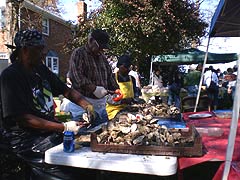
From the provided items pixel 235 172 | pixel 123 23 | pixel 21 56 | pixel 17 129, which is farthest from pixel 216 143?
pixel 123 23

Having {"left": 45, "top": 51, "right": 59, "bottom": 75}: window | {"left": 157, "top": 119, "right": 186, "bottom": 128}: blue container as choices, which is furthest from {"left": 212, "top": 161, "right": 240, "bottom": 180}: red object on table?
{"left": 45, "top": 51, "right": 59, "bottom": 75}: window

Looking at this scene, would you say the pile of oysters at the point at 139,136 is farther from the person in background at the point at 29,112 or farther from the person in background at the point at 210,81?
the person in background at the point at 210,81

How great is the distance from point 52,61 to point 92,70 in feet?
58.5

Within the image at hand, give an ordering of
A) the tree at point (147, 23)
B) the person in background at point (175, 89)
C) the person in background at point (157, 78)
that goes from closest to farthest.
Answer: the tree at point (147, 23) < the person in background at point (175, 89) < the person in background at point (157, 78)

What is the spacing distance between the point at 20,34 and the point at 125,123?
101cm

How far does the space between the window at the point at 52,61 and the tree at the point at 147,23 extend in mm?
10015

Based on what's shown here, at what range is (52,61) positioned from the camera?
20.5m

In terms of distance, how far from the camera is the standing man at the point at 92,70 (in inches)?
120

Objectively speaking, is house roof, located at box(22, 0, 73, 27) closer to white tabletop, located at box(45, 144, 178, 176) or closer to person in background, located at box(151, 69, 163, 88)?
person in background, located at box(151, 69, 163, 88)

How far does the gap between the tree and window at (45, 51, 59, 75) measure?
10015 millimetres

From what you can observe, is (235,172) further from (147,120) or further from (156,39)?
(156,39)

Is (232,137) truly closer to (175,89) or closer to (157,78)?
(175,89)

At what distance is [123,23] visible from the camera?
907 centimetres

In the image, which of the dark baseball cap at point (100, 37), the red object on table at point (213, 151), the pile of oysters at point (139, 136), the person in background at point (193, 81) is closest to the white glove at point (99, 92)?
the dark baseball cap at point (100, 37)
